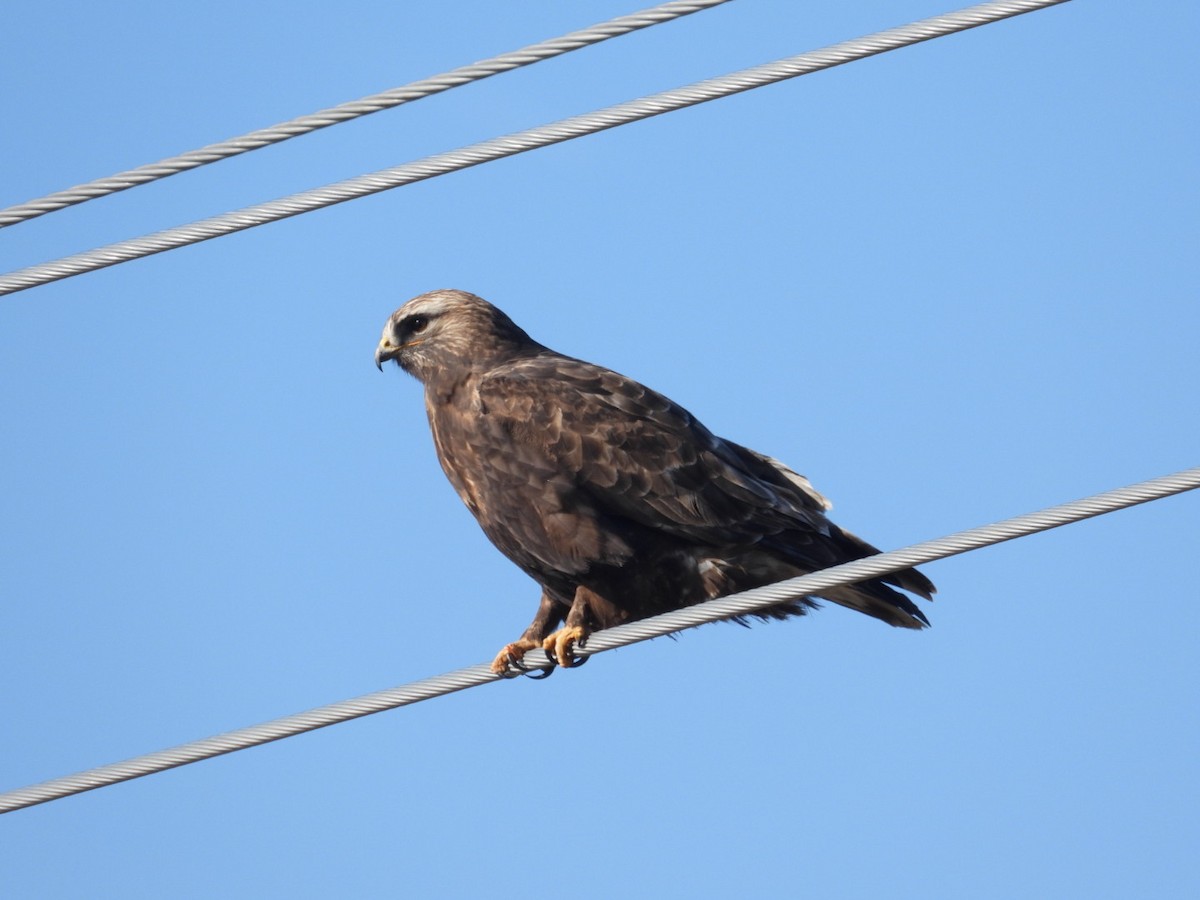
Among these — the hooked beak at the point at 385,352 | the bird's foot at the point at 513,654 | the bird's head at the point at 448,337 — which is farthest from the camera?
the hooked beak at the point at 385,352

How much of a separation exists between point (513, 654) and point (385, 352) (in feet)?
6.55

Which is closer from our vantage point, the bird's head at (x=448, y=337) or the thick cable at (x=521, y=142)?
the thick cable at (x=521, y=142)

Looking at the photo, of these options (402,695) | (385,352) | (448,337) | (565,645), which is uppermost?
(385,352)

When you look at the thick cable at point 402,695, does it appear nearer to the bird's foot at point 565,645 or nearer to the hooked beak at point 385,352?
the bird's foot at point 565,645

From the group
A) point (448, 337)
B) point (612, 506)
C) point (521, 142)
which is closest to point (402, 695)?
point (521, 142)

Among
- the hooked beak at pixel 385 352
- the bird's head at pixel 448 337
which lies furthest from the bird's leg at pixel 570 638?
the hooked beak at pixel 385 352

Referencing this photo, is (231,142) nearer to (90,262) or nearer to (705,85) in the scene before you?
(90,262)

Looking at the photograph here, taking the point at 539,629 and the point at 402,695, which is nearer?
the point at 402,695

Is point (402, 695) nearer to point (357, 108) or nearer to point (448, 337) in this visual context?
point (357, 108)

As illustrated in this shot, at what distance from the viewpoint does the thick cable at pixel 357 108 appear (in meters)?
5.56

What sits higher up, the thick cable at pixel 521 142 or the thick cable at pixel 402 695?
the thick cable at pixel 521 142

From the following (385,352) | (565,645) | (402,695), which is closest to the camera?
(402,695)

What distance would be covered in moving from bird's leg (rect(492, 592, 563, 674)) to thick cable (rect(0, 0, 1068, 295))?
245 cm

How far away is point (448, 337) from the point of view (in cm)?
874
